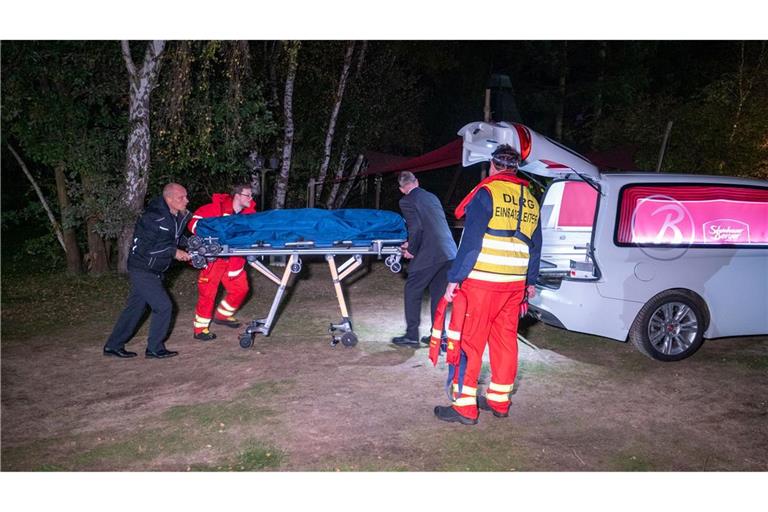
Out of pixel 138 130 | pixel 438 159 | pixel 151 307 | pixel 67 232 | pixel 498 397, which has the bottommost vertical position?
pixel 498 397

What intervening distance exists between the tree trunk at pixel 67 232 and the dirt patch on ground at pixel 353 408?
3725mm

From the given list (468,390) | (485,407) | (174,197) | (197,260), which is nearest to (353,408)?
(468,390)

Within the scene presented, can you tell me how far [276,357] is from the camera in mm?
6488

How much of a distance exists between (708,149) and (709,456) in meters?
12.2

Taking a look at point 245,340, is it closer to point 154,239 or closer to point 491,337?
point 154,239

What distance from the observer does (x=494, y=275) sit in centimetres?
468

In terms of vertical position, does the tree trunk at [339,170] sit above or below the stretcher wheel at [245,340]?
above

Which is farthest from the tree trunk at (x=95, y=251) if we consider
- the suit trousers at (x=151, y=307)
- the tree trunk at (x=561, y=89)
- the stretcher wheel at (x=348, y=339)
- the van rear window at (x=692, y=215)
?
the tree trunk at (x=561, y=89)

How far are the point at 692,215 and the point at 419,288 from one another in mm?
2826

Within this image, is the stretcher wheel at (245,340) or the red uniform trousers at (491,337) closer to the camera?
the red uniform trousers at (491,337)

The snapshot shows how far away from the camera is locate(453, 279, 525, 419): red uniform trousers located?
4.71 metres

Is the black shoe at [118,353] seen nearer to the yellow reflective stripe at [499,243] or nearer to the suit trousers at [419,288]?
the suit trousers at [419,288]

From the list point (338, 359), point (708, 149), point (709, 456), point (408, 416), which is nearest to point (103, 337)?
point (338, 359)

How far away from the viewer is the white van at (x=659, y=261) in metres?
6.19
